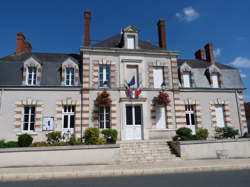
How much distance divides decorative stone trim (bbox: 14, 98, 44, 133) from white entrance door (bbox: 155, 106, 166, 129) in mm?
7382

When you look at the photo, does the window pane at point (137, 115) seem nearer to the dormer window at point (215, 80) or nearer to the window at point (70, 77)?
the window at point (70, 77)

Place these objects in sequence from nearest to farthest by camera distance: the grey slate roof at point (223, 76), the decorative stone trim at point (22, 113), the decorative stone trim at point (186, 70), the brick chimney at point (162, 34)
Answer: the decorative stone trim at point (22, 113)
the decorative stone trim at point (186, 70)
the grey slate roof at point (223, 76)
the brick chimney at point (162, 34)

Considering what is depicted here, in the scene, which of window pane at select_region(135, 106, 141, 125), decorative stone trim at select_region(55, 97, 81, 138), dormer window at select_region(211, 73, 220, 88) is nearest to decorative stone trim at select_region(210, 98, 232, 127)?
dormer window at select_region(211, 73, 220, 88)

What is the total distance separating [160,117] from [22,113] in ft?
28.6

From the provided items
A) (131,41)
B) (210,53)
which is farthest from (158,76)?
(210,53)

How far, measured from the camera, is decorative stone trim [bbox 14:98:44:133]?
10.3m

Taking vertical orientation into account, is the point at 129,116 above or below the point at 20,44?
below

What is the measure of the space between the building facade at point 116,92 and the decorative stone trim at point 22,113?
2.0 inches

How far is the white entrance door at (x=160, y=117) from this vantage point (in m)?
11.6

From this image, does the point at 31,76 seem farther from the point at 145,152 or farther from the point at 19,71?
the point at 145,152

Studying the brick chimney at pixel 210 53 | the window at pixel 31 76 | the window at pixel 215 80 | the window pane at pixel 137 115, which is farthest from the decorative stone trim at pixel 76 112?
the brick chimney at pixel 210 53

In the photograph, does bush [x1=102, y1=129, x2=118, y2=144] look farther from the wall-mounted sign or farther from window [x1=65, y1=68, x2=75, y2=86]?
window [x1=65, y1=68, x2=75, y2=86]

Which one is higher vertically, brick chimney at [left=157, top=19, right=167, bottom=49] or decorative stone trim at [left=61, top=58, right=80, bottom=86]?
brick chimney at [left=157, top=19, right=167, bottom=49]

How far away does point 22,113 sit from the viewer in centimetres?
1059
